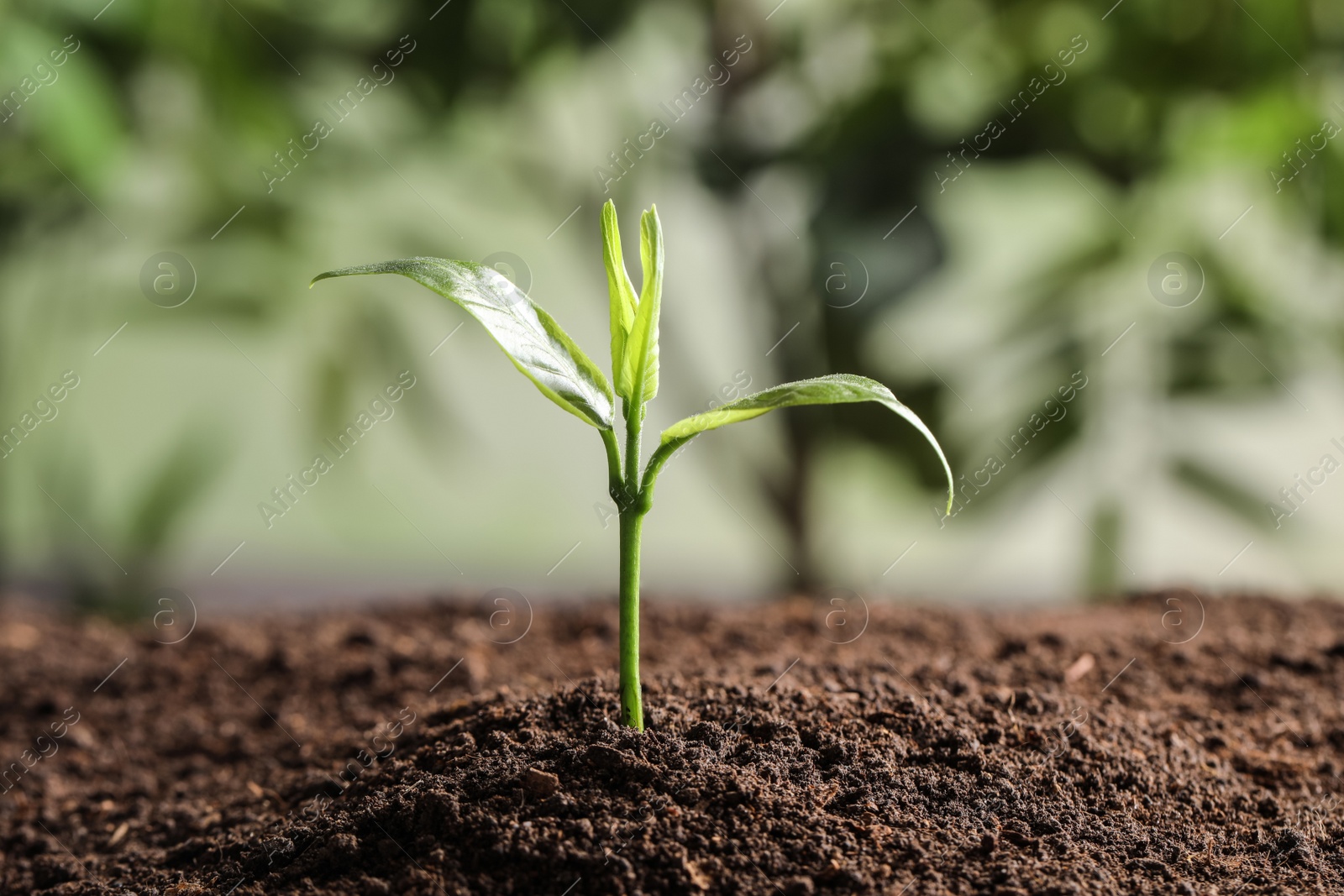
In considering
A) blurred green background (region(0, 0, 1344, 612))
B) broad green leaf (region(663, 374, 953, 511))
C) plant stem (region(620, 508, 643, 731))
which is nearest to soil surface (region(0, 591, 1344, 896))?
plant stem (region(620, 508, 643, 731))

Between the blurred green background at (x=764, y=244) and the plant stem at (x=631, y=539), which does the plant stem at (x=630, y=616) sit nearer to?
the plant stem at (x=631, y=539)

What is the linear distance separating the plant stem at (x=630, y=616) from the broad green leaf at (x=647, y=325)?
7cm

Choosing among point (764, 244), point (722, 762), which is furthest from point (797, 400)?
point (764, 244)

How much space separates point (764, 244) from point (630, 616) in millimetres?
960

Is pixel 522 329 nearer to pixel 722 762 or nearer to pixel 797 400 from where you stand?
pixel 797 400

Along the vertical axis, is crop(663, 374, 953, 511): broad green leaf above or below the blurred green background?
below

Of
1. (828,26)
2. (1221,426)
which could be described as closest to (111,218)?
(828,26)

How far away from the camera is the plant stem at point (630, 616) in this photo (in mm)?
553

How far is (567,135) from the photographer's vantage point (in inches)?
63.8

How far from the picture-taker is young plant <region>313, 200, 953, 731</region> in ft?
1.68

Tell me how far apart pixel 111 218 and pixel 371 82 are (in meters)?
0.46

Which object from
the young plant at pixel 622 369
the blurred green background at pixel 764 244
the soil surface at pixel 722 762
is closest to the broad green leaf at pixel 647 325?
the young plant at pixel 622 369

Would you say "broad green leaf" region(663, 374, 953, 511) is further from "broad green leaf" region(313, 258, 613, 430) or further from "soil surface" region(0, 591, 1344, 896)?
"soil surface" region(0, 591, 1344, 896)

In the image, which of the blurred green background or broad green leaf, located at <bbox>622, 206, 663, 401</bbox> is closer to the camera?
broad green leaf, located at <bbox>622, 206, 663, 401</bbox>
